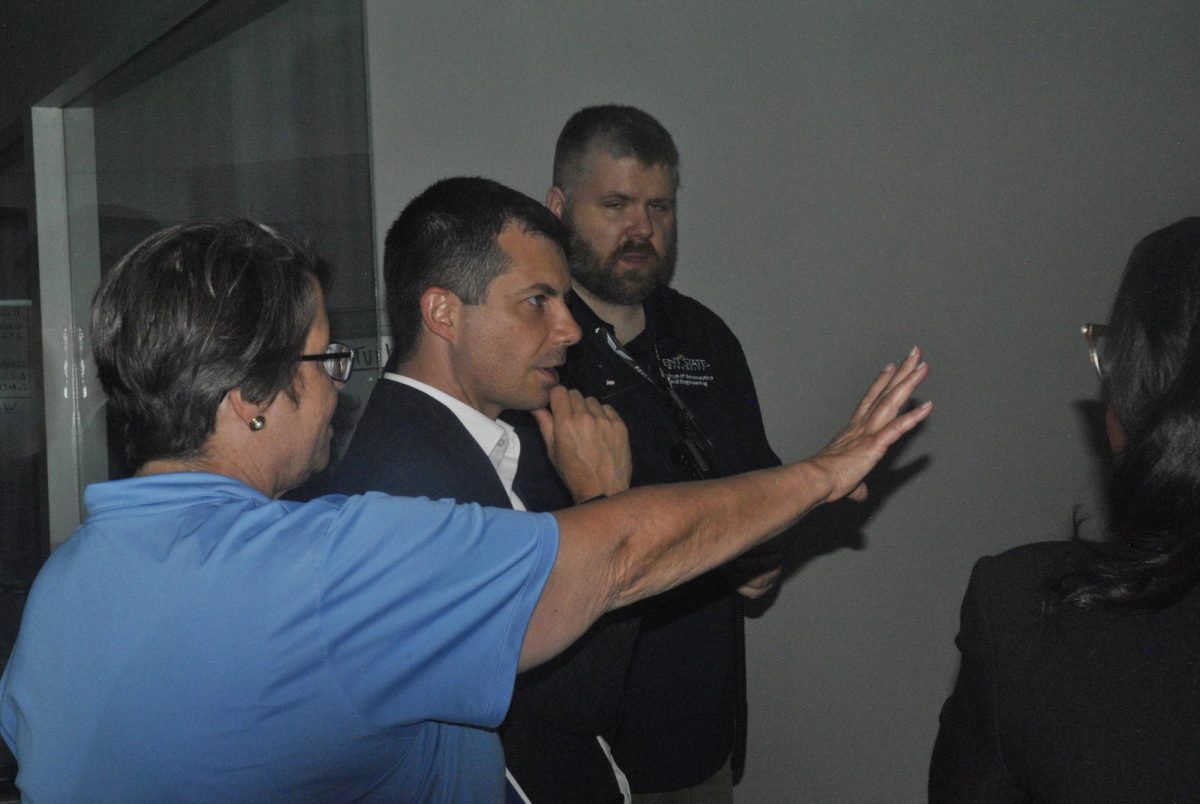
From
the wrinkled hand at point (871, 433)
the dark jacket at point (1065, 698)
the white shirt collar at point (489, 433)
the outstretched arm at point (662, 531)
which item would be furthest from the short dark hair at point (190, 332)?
the dark jacket at point (1065, 698)

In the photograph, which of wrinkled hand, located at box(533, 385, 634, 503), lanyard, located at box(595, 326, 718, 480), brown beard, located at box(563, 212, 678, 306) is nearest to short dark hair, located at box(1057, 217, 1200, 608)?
wrinkled hand, located at box(533, 385, 634, 503)

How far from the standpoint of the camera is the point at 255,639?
0.92 meters

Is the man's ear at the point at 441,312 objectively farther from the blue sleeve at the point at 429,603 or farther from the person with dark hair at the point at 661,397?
the blue sleeve at the point at 429,603

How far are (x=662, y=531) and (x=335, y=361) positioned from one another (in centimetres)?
39

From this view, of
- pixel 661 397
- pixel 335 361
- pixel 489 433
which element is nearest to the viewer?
pixel 335 361

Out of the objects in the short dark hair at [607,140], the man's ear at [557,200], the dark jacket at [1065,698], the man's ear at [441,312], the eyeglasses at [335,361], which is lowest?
the dark jacket at [1065,698]

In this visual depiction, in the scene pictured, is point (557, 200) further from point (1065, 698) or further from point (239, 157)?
point (1065, 698)

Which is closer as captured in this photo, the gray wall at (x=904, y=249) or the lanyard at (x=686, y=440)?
the lanyard at (x=686, y=440)

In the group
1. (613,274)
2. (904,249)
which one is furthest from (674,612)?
(904,249)

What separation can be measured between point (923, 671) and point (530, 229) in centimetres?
191

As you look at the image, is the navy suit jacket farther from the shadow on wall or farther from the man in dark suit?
the shadow on wall

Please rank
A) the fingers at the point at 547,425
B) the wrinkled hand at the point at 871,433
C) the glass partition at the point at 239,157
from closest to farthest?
1. the wrinkled hand at the point at 871,433
2. the fingers at the point at 547,425
3. the glass partition at the point at 239,157

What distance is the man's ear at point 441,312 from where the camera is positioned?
1673 millimetres

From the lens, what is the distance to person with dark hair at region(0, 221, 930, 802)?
93 cm
